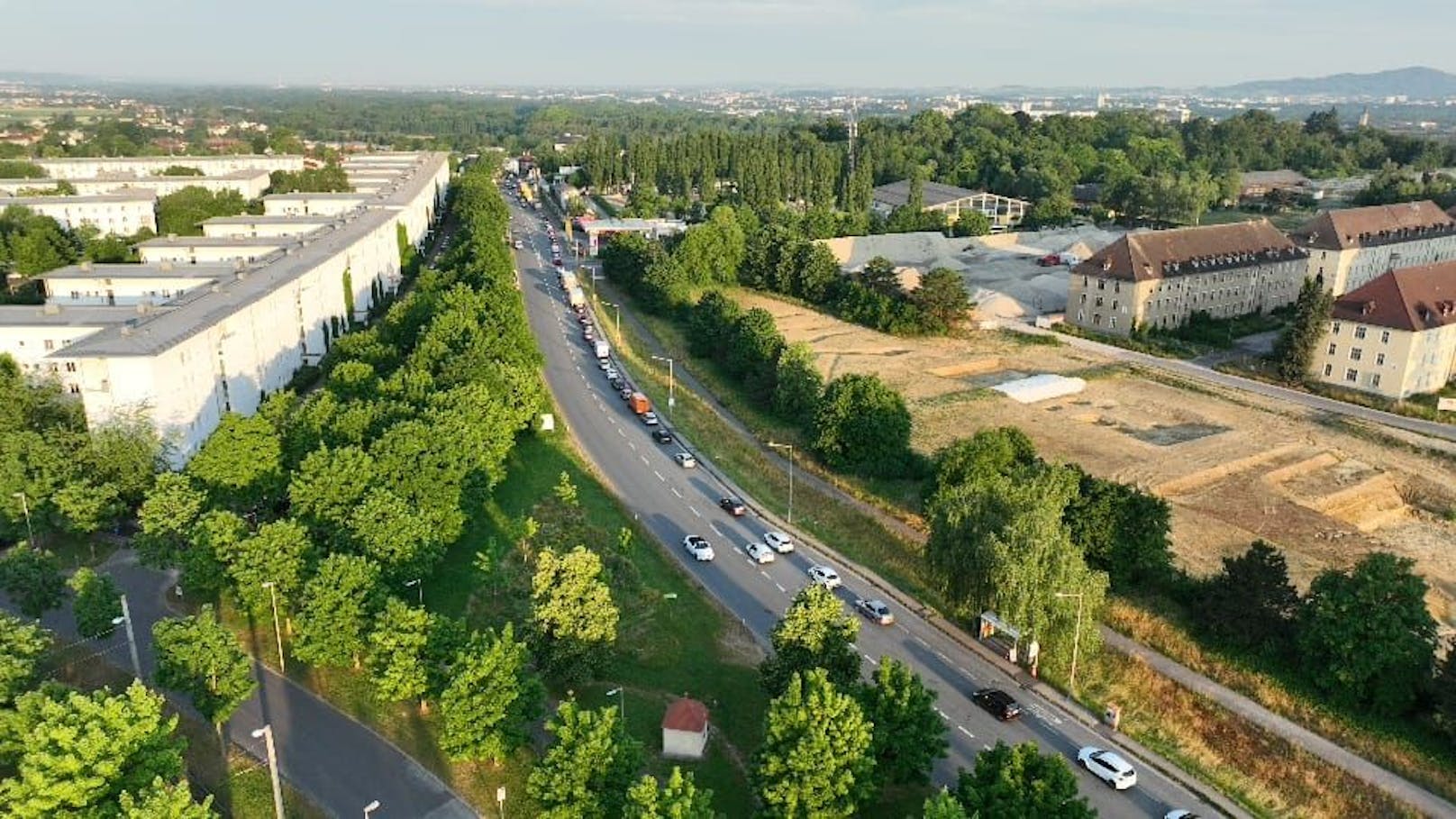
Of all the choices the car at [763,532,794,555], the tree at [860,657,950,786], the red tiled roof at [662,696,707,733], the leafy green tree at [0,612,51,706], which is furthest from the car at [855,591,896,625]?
the leafy green tree at [0,612,51,706]

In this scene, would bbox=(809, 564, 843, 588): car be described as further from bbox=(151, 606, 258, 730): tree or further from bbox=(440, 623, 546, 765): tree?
bbox=(151, 606, 258, 730): tree

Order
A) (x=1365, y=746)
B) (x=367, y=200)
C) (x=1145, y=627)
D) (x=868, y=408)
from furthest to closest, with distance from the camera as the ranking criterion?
(x=367, y=200)
(x=868, y=408)
(x=1145, y=627)
(x=1365, y=746)

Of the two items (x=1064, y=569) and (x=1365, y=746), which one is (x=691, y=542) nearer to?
(x=1064, y=569)

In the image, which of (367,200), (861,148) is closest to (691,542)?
(367,200)

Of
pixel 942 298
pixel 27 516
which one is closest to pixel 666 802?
pixel 27 516

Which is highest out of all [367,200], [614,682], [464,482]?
[367,200]
